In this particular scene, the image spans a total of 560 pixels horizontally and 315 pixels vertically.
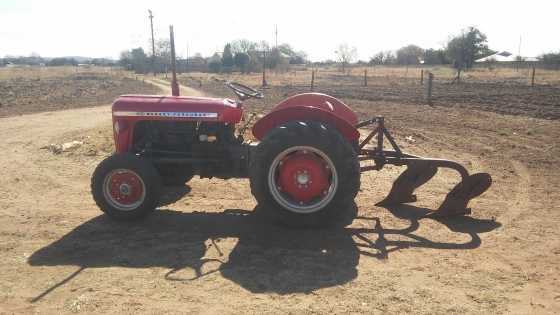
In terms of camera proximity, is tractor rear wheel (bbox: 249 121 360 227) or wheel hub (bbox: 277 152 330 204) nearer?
tractor rear wheel (bbox: 249 121 360 227)

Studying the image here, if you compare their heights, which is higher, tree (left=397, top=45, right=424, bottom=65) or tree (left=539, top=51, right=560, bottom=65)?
tree (left=397, top=45, right=424, bottom=65)

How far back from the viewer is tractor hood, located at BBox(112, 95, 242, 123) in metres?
5.26

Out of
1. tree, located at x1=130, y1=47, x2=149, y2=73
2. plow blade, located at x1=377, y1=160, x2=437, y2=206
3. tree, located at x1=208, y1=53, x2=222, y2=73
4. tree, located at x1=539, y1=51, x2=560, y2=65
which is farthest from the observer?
tree, located at x1=130, y1=47, x2=149, y2=73

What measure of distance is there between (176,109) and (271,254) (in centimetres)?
203

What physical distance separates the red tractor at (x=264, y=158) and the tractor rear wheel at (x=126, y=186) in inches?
0.4

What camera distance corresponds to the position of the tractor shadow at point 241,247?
12.9 ft

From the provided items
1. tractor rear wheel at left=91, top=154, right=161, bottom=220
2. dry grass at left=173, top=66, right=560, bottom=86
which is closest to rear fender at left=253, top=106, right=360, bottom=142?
tractor rear wheel at left=91, top=154, right=161, bottom=220

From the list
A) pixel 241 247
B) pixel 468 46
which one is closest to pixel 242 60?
pixel 468 46

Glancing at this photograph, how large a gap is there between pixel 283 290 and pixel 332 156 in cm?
150

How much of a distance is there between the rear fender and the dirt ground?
3.35ft

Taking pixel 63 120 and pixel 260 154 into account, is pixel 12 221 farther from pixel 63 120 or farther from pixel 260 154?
pixel 63 120

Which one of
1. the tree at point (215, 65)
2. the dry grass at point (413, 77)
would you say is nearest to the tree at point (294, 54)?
the tree at point (215, 65)

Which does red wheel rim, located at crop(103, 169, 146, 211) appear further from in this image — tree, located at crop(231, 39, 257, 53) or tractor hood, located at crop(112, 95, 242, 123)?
tree, located at crop(231, 39, 257, 53)

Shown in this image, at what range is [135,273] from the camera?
3.96 metres
